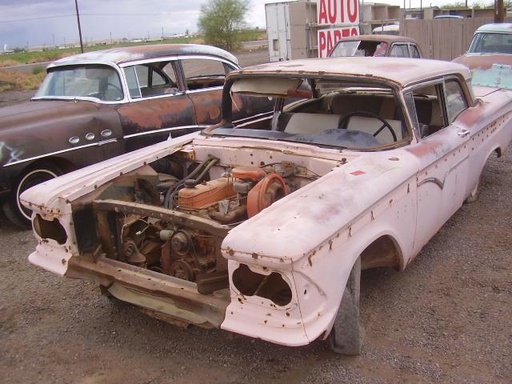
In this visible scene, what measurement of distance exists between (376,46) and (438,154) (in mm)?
6708

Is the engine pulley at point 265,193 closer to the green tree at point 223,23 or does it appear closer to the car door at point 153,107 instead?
the car door at point 153,107

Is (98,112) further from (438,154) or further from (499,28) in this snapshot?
(499,28)

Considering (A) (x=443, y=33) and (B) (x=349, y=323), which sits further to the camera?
(A) (x=443, y=33)

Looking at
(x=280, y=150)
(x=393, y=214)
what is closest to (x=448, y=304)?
(x=393, y=214)

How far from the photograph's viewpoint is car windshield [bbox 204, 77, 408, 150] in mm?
3736

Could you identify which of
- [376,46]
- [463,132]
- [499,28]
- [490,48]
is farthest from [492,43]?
[463,132]

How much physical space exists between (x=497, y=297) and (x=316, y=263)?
1763 millimetres

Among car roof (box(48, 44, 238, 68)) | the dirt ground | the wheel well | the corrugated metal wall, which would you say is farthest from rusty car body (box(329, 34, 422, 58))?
the wheel well

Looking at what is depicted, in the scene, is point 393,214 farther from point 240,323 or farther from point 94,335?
point 94,335

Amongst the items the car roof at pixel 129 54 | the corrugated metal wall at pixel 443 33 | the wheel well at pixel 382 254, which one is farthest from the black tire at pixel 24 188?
the corrugated metal wall at pixel 443 33

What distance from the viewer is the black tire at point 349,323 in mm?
2855

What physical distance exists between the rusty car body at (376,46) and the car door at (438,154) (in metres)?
5.28

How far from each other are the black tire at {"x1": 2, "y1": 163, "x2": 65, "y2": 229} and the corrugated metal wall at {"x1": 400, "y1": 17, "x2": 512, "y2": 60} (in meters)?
13.5

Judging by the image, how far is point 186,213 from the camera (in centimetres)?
323
